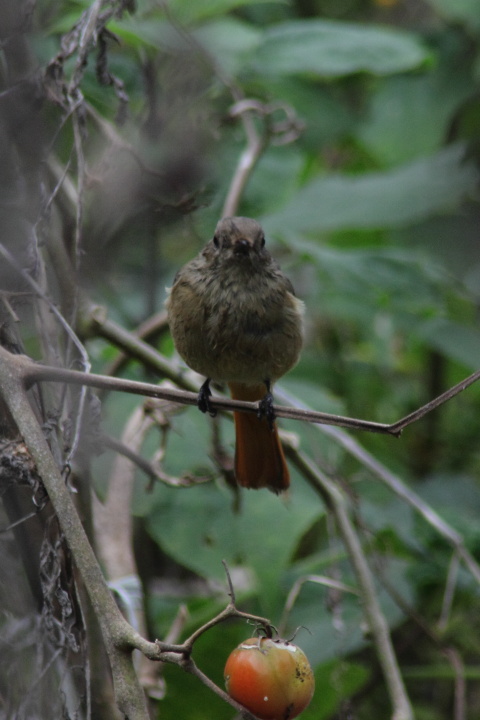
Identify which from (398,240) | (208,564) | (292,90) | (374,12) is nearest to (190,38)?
(292,90)

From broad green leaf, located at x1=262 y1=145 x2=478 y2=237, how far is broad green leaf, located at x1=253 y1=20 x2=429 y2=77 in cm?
52

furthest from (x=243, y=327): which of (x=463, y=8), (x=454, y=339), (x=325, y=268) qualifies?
(x=463, y=8)

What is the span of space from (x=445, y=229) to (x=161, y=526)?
7.16 feet

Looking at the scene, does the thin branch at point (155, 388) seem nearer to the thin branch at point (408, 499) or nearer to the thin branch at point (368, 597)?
the thin branch at point (368, 597)

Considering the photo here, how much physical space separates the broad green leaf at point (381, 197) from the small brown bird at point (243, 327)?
2.95 feet

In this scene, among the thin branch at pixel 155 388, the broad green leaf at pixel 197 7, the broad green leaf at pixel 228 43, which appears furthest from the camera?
the broad green leaf at pixel 228 43

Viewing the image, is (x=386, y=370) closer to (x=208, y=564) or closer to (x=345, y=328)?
(x=345, y=328)

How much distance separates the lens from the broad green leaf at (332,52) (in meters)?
3.51

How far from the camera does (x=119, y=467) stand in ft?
9.16

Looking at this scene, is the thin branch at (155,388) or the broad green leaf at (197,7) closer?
the thin branch at (155,388)

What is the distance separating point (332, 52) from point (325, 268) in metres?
0.90

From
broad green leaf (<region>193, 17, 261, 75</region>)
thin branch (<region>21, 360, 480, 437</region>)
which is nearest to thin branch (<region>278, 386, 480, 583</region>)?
thin branch (<region>21, 360, 480, 437</region>)

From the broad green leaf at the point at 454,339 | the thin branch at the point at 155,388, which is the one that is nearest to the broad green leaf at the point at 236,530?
the broad green leaf at the point at 454,339

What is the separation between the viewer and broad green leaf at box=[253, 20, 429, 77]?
3512 millimetres
